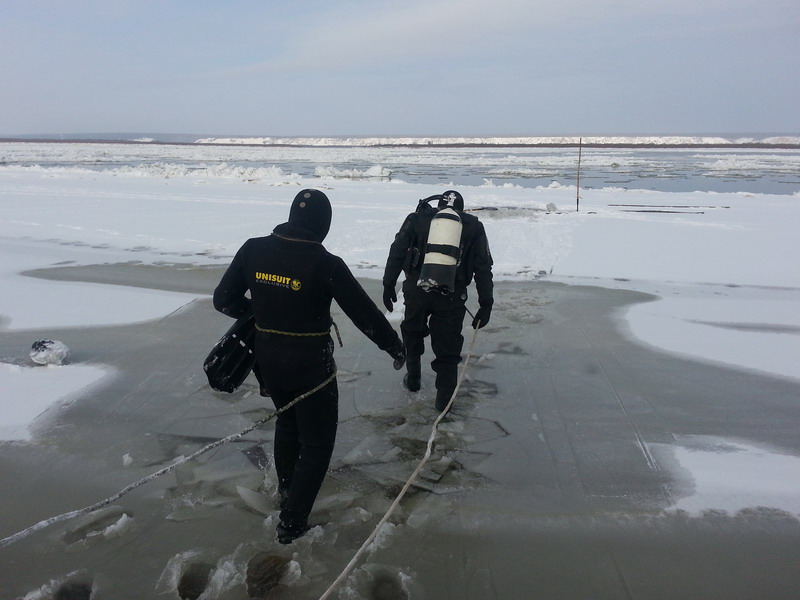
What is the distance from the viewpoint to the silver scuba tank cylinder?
4.22 m

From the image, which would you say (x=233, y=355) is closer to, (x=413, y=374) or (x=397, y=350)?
(x=397, y=350)

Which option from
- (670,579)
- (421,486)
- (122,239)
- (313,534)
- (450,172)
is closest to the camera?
(670,579)

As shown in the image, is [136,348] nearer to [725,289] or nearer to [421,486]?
[421,486]

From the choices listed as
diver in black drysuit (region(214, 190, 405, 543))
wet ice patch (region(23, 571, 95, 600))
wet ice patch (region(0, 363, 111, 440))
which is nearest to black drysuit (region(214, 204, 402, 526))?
diver in black drysuit (region(214, 190, 405, 543))

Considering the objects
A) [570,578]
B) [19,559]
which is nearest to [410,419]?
[570,578]

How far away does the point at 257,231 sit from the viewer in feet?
42.1

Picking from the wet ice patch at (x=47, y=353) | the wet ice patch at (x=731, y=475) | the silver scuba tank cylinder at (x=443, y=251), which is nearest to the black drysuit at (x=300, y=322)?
the silver scuba tank cylinder at (x=443, y=251)

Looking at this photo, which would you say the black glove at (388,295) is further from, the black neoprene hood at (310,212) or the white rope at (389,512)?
the black neoprene hood at (310,212)

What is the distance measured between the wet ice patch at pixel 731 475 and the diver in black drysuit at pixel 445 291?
1.56m

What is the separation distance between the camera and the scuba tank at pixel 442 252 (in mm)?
4219

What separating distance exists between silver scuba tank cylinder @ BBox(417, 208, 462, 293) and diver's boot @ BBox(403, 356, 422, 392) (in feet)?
2.71

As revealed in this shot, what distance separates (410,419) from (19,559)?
252 cm

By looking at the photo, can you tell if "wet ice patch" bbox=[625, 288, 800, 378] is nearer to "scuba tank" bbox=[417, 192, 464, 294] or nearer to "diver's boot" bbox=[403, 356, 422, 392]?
"diver's boot" bbox=[403, 356, 422, 392]

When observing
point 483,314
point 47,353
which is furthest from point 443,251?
point 47,353
